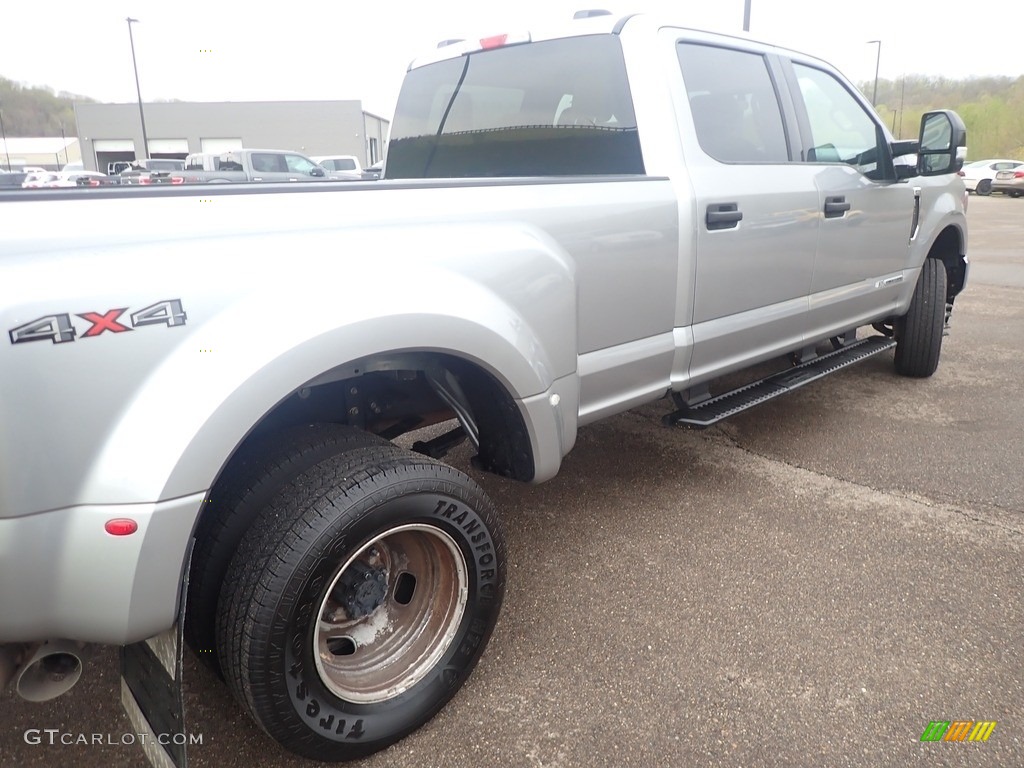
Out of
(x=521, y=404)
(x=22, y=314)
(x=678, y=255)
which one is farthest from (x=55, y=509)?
(x=678, y=255)

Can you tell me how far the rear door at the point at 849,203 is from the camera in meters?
3.65

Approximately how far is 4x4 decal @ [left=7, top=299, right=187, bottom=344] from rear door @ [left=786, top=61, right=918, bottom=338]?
297 centimetres

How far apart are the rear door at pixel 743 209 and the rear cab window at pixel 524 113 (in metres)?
0.29

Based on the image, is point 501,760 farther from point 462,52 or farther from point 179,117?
point 179,117

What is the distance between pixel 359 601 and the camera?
201 cm

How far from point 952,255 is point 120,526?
17.4 feet

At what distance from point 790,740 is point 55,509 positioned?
183cm

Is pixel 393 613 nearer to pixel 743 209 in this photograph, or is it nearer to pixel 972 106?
pixel 743 209

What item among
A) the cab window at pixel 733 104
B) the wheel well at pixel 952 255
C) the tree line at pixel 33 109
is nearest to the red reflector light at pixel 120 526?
the tree line at pixel 33 109

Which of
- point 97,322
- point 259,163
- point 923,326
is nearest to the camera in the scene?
point 97,322

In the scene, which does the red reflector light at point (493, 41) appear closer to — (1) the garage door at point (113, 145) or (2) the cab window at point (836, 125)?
(2) the cab window at point (836, 125)

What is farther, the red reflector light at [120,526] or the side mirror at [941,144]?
A: the side mirror at [941,144]

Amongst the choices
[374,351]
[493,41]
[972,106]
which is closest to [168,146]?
[493,41]

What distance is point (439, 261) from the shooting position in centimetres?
198
